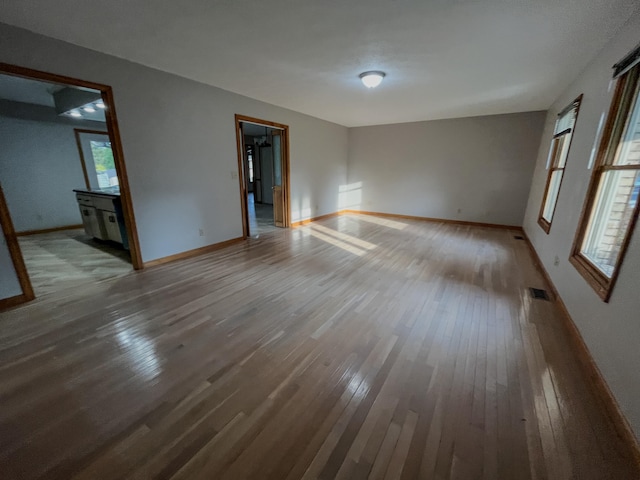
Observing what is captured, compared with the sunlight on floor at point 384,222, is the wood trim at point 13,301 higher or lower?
lower

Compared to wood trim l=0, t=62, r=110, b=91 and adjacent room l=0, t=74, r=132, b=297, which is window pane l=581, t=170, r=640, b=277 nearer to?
wood trim l=0, t=62, r=110, b=91

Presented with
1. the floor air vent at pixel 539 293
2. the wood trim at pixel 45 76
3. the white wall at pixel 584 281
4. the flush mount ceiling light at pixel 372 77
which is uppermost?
the flush mount ceiling light at pixel 372 77

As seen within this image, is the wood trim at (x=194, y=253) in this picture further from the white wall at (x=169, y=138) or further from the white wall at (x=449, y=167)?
the white wall at (x=449, y=167)

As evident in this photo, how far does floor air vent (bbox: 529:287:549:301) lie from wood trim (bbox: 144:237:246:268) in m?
4.29

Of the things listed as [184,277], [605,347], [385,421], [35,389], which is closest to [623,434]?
[605,347]

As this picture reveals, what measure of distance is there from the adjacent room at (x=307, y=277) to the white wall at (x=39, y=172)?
0.06 meters

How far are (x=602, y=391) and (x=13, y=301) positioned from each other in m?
4.85

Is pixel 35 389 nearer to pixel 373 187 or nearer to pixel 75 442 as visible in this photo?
pixel 75 442

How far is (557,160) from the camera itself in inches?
155

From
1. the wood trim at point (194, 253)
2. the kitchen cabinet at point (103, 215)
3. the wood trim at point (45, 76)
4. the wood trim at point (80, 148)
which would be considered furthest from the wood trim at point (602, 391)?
the wood trim at point (80, 148)

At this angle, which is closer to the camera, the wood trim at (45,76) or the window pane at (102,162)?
the wood trim at (45,76)

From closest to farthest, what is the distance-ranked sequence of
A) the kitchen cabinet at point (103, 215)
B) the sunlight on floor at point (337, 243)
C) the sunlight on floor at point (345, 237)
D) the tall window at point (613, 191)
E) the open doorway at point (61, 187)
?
the tall window at point (613, 191)
the open doorway at point (61, 187)
the kitchen cabinet at point (103, 215)
the sunlight on floor at point (337, 243)
the sunlight on floor at point (345, 237)

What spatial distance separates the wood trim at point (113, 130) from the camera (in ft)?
7.50

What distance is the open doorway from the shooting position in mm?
3002
